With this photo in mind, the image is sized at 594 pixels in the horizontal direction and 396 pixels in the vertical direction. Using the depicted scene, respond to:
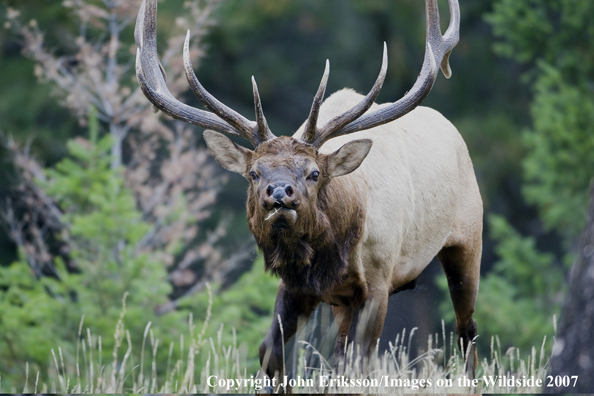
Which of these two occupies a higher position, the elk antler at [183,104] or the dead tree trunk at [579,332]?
the elk antler at [183,104]

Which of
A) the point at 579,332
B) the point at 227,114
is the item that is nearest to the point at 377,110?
the point at 227,114

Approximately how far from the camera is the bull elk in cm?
491

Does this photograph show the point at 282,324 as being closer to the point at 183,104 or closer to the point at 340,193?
the point at 340,193

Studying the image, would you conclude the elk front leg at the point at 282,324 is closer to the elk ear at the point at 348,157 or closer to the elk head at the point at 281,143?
the elk head at the point at 281,143

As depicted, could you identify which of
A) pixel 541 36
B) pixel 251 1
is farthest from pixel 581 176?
pixel 251 1

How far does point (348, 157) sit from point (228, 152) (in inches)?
29.1

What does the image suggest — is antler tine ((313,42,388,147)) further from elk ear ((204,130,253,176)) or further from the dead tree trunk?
the dead tree trunk

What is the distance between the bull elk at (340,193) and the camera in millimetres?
4910

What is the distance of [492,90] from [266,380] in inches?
538

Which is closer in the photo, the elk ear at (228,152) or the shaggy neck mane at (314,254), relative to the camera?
Result: the shaggy neck mane at (314,254)

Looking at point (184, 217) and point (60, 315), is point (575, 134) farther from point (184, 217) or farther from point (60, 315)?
point (60, 315)

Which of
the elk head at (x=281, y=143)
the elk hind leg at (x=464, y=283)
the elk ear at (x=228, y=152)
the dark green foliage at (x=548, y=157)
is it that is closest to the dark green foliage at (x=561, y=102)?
the dark green foliage at (x=548, y=157)

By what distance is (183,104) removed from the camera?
5.40 meters

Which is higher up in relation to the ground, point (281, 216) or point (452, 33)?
point (452, 33)
